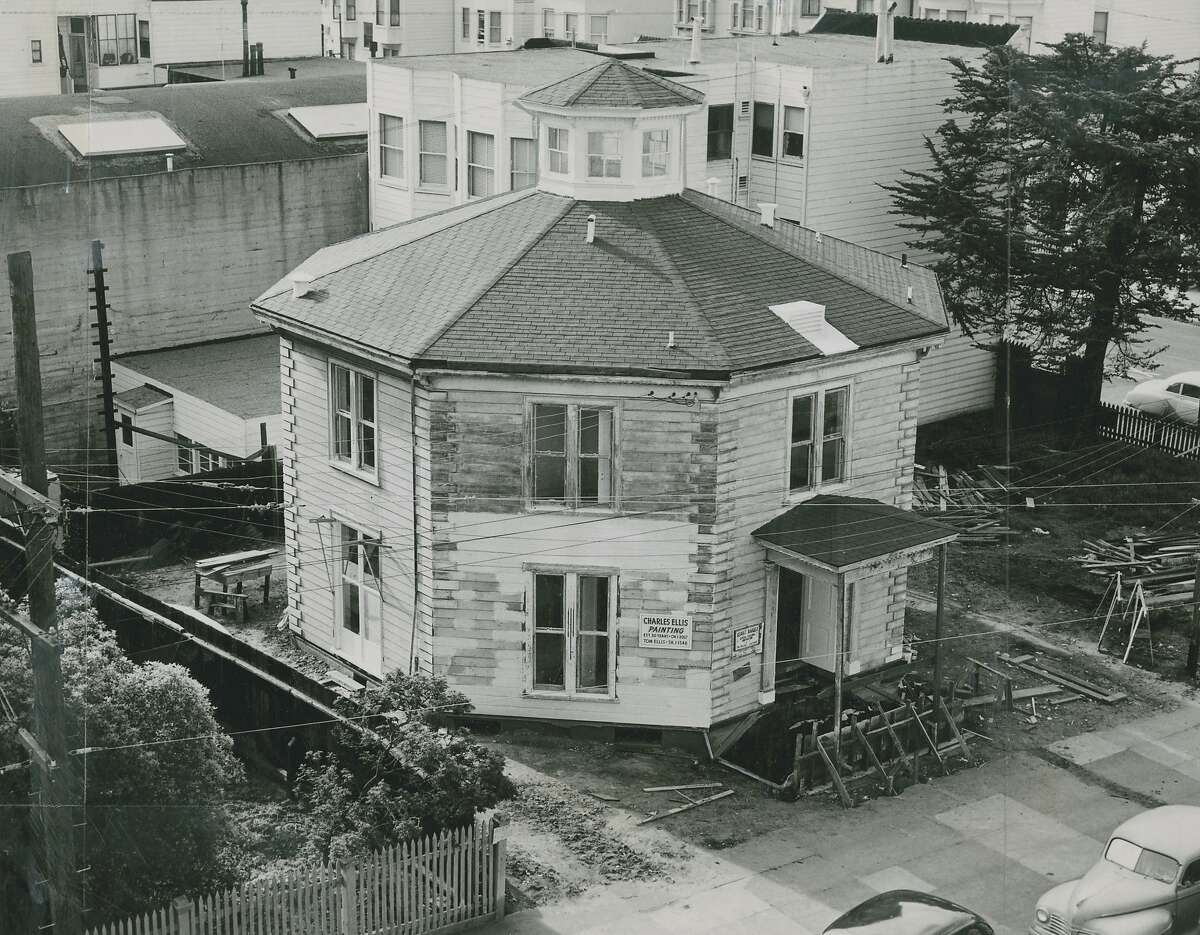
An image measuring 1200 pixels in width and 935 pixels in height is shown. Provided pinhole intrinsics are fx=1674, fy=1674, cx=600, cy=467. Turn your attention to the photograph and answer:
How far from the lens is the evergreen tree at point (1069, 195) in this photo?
3978cm

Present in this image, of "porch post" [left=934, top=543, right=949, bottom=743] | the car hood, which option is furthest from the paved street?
"porch post" [left=934, top=543, right=949, bottom=743]

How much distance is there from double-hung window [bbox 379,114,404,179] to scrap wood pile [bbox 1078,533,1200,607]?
2078cm

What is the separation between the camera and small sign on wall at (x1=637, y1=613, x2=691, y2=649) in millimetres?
27500

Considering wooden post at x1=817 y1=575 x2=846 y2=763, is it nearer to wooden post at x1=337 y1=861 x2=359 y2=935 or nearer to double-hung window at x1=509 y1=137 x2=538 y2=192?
wooden post at x1=337 y1=861 x2=359 y2=935

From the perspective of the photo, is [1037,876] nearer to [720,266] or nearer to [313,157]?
[720,266]

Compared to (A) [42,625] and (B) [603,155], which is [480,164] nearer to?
→ (B) [603,155]

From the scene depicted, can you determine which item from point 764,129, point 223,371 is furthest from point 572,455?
point 223,371

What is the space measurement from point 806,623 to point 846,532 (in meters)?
2.38

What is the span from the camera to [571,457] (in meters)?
27.1

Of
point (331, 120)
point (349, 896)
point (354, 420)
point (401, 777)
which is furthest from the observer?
point (331, 120)

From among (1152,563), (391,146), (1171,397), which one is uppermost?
(391,146)

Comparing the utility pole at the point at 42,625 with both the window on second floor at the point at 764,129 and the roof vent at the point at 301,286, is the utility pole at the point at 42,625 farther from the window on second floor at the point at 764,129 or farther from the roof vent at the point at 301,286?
the window on second floor at the point at 764,129

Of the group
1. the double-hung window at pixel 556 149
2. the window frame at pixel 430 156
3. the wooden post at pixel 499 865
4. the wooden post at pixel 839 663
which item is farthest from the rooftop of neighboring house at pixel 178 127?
the wooden post at pixel 499 865

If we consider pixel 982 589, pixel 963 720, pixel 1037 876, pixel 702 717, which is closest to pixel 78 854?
pixel 702 717
